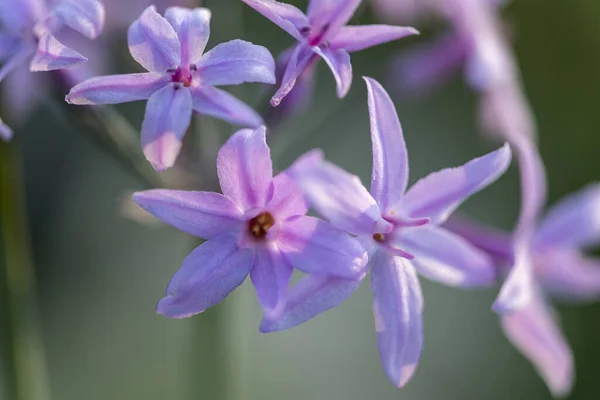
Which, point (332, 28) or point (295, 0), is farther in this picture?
point (295, 0)

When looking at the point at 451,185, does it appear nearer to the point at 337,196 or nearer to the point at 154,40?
the point at 337,196

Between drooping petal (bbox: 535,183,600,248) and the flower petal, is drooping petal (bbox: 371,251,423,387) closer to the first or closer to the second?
the flower petal

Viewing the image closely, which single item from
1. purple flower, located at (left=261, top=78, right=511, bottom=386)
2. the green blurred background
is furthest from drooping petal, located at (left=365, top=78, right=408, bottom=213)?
the green blurred background

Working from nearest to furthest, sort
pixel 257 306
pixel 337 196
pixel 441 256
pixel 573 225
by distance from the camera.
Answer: pixel 337 196 → pixel 441 256 → pixel 573 225 → pixel 257 306

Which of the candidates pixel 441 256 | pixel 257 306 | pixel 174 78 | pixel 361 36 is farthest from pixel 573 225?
pixel 257 306

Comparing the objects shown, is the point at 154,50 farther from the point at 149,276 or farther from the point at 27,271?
the point at 149,276

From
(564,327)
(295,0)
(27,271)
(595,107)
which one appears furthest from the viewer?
(595,107)

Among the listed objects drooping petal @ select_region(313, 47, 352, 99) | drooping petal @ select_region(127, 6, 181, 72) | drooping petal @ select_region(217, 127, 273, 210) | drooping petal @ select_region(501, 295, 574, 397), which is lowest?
drooping petal @ select_region(501, 295, 574, 397)

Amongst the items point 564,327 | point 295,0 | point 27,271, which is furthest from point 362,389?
point 27,271
